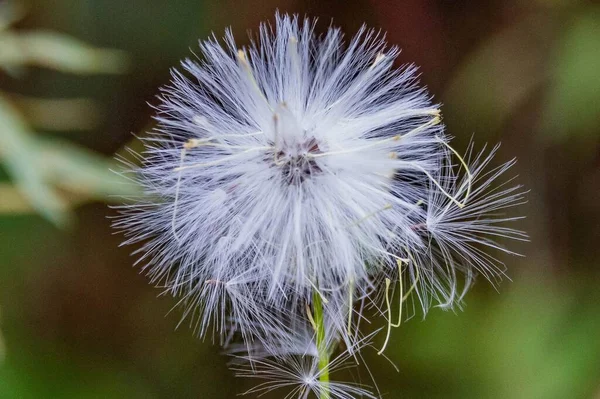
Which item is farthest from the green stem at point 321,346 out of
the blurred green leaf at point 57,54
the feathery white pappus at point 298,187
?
the blurred green leaf at point 57,54

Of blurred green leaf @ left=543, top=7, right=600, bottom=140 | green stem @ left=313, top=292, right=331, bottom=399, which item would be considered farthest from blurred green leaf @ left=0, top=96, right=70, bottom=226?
blurred green leaf @ left=543, top=7, right=600, bottom=140

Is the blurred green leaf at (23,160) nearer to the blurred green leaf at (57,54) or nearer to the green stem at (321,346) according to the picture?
the blurred green leaf at (57,54)

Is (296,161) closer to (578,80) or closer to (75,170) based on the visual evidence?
(75,170)

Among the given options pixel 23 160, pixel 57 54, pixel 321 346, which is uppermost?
pixel 57 54

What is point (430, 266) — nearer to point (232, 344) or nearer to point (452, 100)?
point (232, 344)

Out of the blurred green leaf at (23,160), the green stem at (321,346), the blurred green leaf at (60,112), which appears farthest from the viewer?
the blurred green leaf at (60,112)

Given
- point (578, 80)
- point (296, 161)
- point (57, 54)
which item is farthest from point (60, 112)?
point (578, 80)

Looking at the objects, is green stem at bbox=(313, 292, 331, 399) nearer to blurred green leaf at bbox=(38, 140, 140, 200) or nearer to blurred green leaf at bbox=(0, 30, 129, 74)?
blurred green leaf at bbox=(38, 140, 140, 200)

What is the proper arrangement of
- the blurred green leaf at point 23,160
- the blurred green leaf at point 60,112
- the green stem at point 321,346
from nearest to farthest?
the green stem at point 321,346 → the blurred green leaf at point 23,160 → the blurred green leaf at point 60,112
